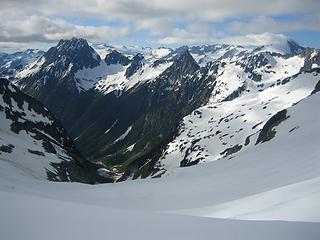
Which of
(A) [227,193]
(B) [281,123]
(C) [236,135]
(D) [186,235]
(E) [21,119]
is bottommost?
(C) [236,135]

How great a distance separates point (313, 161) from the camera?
107ft

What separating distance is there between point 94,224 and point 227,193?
19.1 m

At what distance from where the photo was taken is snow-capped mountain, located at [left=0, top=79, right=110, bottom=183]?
106m

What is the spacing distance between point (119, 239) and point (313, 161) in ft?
84.8

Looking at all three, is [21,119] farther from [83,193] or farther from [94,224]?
[94,224]

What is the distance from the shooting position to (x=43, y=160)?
11700 centimetres

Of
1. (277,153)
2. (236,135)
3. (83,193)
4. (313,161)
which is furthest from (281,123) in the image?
(236,135)

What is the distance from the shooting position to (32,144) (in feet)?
438

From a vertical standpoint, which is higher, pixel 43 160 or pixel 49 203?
pixel 49 203

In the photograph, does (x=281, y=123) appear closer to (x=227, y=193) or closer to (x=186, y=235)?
(x=227, y=193)

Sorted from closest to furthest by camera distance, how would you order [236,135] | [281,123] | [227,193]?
1. [227,193]
2. [281,123]
3. [236,135]

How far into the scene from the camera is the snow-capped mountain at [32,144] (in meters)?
106

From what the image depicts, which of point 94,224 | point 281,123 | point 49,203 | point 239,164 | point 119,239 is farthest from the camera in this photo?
point 281,123

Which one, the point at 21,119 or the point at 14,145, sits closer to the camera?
the point at 14,145
